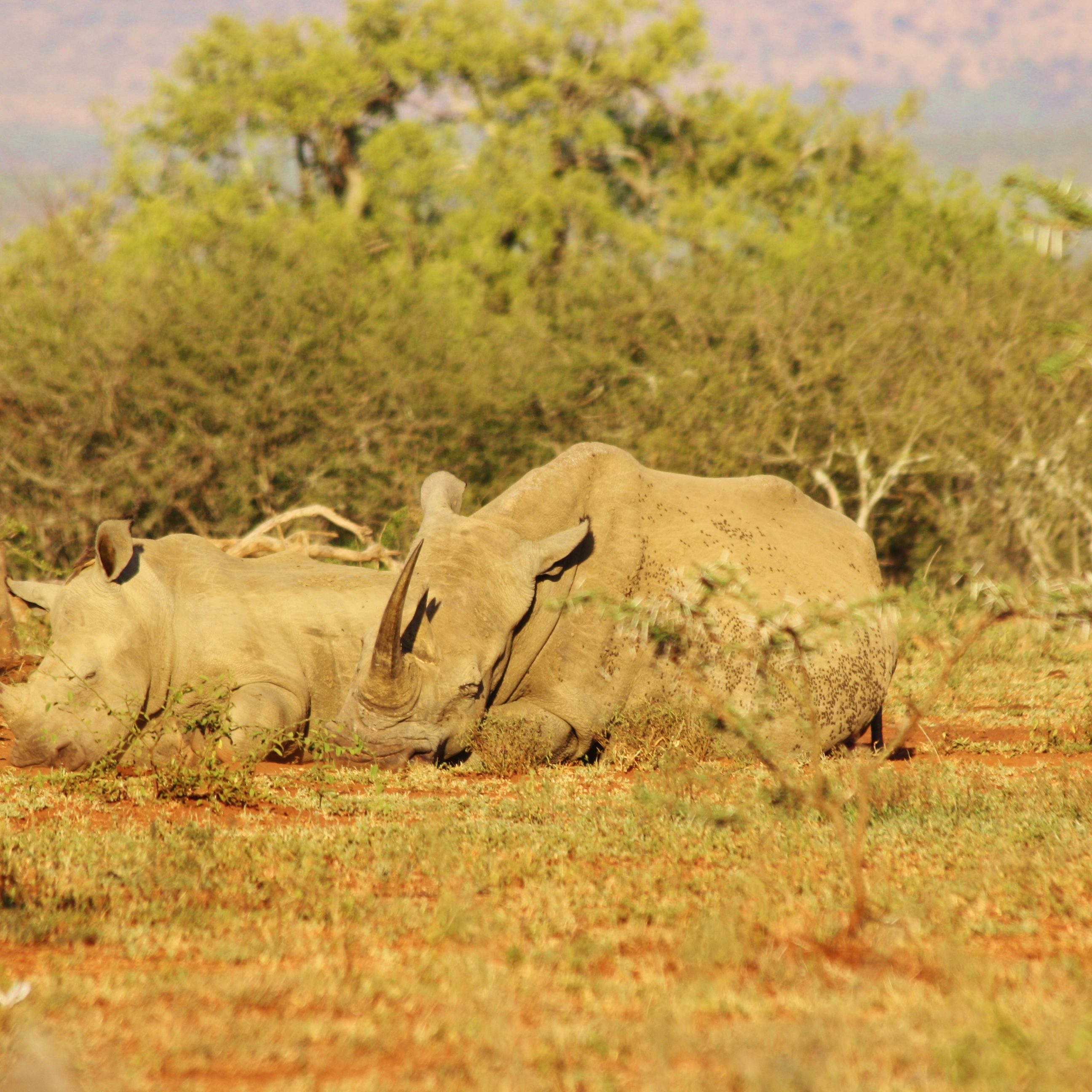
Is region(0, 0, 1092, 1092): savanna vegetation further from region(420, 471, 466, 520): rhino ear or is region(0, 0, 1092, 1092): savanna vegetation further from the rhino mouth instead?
region(420, 471, 466, 520): rhino ear

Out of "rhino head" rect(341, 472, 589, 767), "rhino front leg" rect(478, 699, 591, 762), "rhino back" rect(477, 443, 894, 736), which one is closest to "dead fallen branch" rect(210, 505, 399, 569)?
"rhino back" rect(477, 443, 894, 736)

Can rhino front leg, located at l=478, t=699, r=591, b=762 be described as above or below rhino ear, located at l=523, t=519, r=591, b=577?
below

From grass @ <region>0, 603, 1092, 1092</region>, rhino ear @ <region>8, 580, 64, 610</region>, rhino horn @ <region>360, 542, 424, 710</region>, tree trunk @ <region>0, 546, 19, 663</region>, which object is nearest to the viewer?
grass @ <region>0, 603, 1092, 1092</region>

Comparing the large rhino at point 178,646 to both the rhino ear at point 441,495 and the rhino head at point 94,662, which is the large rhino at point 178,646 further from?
the rhino ear at point 441,495

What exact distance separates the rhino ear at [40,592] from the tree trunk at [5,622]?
2.35 m

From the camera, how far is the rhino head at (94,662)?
25.2 ft

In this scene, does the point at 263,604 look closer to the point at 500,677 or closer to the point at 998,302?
the point at 500,677

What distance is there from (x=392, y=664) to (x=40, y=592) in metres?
2.39

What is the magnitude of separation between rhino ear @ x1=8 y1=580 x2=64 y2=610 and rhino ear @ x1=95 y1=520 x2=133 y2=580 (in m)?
0.30

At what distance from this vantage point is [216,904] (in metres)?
4.97

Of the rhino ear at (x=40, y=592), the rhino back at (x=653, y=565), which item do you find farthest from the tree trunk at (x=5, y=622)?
the rhino back at (x=653, y=565)

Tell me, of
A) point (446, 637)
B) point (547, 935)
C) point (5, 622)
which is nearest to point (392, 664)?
point (446, 637)

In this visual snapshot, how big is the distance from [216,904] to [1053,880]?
3.22 m

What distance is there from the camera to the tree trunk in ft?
35.0
